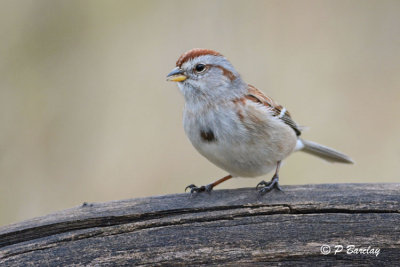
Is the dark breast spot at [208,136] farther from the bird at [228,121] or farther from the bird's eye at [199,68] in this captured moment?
the bird's eye at [199,68]

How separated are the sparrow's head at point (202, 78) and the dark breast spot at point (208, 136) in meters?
0.34

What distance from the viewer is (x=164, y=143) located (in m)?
6.29

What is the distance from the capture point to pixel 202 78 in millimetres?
4676

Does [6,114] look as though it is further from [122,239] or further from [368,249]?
[368,249]

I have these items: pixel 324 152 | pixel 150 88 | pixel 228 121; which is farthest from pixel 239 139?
pixel 150 88

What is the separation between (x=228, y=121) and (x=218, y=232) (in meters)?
1.02

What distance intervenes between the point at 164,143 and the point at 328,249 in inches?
122

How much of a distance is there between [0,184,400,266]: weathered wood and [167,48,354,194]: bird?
0.45 metres

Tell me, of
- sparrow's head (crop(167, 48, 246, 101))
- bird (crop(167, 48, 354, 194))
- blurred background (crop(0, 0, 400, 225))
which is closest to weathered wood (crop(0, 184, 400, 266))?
bird (crop(167, 48, 354, 194))

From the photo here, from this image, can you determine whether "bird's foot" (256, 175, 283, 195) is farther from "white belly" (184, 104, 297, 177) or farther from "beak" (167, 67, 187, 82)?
"beak" (167, 67, 187, 82)

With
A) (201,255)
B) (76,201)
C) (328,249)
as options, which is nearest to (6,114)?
(76,201)

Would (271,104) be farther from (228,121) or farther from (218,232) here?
(218,232)

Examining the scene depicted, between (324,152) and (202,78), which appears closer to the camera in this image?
(202,78)

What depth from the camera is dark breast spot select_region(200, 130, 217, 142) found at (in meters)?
4.34
